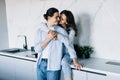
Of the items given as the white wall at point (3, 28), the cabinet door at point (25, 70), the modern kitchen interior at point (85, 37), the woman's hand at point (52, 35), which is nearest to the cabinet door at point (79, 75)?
the modern kitchen interior at point (85, 37)

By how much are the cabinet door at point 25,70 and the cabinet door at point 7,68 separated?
0.39 feet

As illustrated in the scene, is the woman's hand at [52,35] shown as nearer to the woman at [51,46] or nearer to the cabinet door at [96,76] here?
the woman at [51,46]

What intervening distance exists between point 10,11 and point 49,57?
1835 mm

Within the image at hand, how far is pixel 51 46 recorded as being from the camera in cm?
211

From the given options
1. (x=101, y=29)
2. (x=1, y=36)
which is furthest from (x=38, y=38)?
(x=1, y=36)

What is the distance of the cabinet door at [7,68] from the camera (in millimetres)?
2883

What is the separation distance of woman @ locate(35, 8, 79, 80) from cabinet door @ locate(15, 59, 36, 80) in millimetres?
429

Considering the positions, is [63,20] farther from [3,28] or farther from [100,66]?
[3,28]

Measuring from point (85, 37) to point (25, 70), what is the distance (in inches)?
36.3

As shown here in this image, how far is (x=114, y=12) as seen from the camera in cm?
227

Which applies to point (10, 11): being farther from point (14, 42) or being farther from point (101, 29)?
point (101, 29)

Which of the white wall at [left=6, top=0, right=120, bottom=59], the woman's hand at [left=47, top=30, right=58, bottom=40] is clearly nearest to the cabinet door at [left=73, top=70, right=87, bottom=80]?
the woman's hand at [left=47, top=30, right=58, bottom=40]

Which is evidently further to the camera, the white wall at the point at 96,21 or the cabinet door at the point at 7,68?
the cabinet door at the point at 7,68

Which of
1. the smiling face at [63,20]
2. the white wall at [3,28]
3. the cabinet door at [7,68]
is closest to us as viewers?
the smiling face at [63,20]
